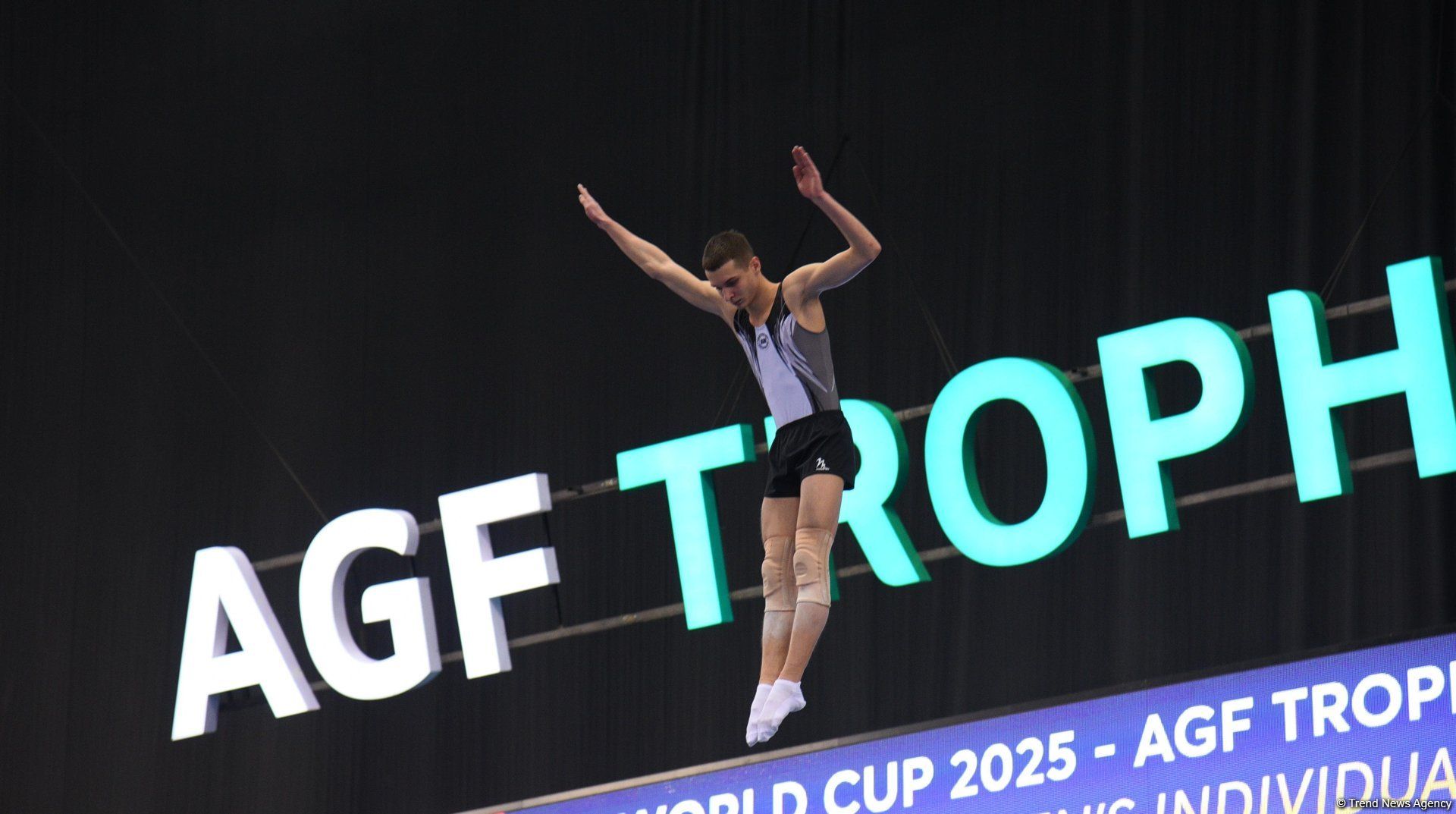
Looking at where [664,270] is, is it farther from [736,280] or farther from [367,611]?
[367,611]

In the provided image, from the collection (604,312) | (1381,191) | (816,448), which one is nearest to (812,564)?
(816,448)

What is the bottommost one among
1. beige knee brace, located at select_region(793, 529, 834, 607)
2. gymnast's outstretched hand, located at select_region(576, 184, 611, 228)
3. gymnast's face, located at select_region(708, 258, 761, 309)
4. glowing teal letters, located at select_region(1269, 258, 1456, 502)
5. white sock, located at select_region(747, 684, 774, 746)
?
white sock, located at select_region(747, 684, 774, 746)

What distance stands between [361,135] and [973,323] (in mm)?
4012

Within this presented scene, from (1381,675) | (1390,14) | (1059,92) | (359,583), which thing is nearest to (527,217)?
(359,583)

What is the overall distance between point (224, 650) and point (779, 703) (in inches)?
230

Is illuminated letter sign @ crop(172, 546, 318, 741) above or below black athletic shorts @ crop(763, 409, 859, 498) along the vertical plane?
above

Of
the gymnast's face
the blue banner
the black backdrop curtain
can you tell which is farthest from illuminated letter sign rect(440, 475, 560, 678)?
the gymnast's face

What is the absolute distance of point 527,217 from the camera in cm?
1098

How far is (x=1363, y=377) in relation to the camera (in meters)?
7.70

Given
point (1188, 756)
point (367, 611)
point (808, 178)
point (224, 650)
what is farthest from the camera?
point (224, 650)

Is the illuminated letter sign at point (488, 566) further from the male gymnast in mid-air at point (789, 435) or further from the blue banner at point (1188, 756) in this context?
the male gymnast in mid-air at point (789, 435)

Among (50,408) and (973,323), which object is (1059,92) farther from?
(50,408)

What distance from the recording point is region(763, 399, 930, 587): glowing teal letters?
27.8 feet

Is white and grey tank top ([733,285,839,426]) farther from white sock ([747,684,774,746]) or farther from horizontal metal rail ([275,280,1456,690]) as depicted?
horizontal metal rail ([275,280,1456,690])
